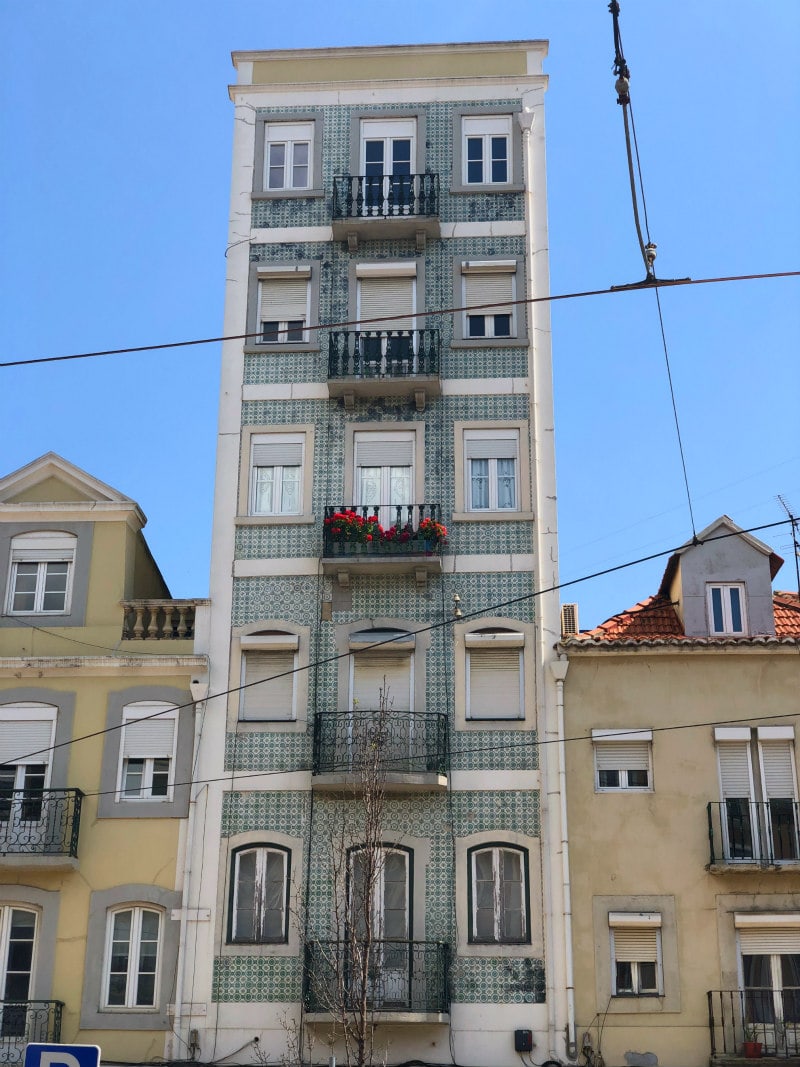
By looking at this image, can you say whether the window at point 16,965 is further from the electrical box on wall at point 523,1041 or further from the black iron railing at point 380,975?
the electrical box on wall at point 523,1041

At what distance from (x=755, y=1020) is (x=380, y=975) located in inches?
243

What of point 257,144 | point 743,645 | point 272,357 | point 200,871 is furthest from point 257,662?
point 257,144

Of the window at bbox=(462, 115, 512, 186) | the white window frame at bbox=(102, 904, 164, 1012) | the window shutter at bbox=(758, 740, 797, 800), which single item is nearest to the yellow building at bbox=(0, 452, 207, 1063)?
the white window frame at bbox=(102, 904, 164, 1012)

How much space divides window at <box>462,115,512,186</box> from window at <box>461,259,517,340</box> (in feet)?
6.66

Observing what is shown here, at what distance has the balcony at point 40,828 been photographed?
26.4 metres

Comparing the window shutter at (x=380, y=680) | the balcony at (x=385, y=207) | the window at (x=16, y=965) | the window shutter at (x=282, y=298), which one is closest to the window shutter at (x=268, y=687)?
the window shutter at (x=380, y=680)

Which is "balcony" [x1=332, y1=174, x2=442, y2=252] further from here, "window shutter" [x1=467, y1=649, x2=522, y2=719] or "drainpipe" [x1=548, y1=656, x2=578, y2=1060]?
"drainpipe" [x1=548, y1=656, x2=578, y2=1060]

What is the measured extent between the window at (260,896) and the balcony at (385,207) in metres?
12.3

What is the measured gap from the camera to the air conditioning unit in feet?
97.0

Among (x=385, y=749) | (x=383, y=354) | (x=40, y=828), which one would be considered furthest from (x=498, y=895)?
(x=383, y=354)

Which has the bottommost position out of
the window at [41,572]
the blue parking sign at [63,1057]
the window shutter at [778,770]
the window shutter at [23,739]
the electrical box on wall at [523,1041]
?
the blue parking sign at [63,1057]

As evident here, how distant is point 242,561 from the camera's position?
2894 centimetres

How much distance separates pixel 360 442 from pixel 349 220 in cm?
463

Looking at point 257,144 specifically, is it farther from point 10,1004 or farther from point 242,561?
point 10,1004
